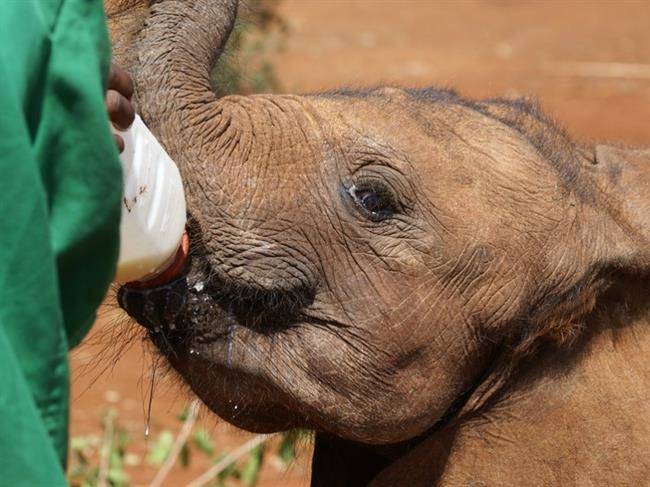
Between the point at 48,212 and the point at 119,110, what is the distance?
385mm

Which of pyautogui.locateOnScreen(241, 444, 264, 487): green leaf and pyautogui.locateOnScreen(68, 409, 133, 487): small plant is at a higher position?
pyautogui.locateOnScreen(241, 444, 264, 487): green leaf

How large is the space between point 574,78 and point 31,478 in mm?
12837

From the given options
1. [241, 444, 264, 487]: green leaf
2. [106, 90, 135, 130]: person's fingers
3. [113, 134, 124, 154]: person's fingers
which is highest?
[106, 90, 135, 130]: person's fingers

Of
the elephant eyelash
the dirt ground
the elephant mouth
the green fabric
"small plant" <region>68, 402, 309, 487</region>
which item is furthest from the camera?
the dirt ground

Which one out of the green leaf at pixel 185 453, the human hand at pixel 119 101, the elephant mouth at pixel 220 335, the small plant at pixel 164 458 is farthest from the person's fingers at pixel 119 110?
the green leaf at pixel 185 453

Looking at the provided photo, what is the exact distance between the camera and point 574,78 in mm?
13758

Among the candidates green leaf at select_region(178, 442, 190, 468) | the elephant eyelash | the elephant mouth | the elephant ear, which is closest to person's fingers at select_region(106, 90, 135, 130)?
the elephant mouth

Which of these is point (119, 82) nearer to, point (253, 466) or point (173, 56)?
point (173, 56)

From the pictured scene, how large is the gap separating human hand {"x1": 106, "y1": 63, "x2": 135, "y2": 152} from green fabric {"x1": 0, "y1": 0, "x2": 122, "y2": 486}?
24 cm

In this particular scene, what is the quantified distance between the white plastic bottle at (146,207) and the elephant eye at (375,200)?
66cm

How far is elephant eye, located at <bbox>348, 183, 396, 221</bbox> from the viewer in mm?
2713

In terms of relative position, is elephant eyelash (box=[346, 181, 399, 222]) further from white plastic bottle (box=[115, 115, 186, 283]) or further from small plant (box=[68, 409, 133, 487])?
small plant (box=[68, 409, 133, 487])

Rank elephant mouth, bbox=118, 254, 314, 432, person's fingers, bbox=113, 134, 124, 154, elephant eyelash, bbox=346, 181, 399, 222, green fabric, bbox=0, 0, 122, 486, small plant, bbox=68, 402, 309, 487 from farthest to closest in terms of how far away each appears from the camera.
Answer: small plant, bbox=68, 402, 309, 487 < elephant eyelash, bbox=346, 181, 399, 222 < elephant mouth, bbox=118, 254, 314, 432 < person's fingers, bbox=113, 134, 124, 154 < green fabric, bbox=0, 0, 122, 486

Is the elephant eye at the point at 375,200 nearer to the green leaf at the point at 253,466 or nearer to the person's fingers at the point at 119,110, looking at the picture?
the person's fingers at the point at 119,110
